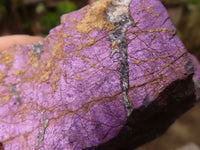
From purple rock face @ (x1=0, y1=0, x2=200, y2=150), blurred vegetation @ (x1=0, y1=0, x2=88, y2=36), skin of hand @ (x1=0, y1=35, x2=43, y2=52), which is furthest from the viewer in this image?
blurred vegetation @ (x1=0, y1=0, x2=88, y2=36)

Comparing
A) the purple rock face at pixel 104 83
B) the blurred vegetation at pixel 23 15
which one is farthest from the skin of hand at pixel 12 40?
the blurred vegetation at pixel 23 15

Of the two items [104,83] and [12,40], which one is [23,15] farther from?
[104,83]

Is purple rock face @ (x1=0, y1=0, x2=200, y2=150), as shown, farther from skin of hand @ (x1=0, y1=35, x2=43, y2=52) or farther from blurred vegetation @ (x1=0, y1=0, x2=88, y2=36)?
blurred vegetation @ (x1=0, y1=0, x2=88, y2=36)

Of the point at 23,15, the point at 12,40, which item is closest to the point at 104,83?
the point at 12,40

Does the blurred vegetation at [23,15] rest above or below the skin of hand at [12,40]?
below

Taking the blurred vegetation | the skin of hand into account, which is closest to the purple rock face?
the skin of hand

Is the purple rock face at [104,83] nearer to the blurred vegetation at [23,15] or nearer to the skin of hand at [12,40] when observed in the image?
the skin of hand at [12,40]

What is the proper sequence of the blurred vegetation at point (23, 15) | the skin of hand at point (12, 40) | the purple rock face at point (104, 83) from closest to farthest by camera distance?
1. the purple rock face at point (104, 83)
2. the skin of hand at point (12, 40)
3. the blurred vegetation at point (23, 15)

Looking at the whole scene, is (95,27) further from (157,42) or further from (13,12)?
(13,12)
